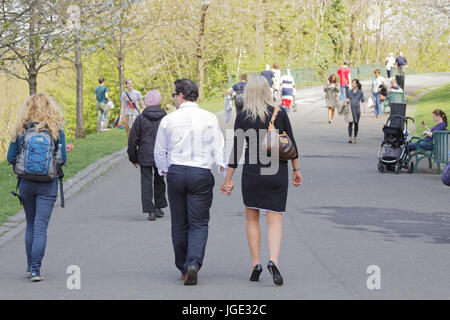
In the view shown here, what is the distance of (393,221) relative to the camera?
10.9 m

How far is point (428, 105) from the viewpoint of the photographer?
34125mm

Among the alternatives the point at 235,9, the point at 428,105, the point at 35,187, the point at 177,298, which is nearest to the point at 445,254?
the point at 177,298

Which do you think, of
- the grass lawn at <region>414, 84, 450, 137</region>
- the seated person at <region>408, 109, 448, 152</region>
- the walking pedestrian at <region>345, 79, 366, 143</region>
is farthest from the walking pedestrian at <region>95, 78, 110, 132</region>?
the seated person at <region>408, 109, 448, 152</region>

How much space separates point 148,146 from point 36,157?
3.83 m

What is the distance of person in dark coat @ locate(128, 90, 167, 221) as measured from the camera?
1102cm

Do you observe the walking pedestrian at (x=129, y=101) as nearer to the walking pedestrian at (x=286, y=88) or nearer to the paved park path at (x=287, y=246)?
the paved park path at (x=287, y=246)

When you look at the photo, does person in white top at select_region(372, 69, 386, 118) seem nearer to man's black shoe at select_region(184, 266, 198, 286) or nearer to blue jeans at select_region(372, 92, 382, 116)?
blue jeans at select_region(372, 92, 382, 116)

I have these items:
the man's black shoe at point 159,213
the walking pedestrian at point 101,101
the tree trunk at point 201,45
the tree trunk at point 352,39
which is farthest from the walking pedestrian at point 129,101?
the tree trunk at point 352,39

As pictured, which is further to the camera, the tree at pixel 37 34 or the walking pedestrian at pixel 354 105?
the walking pedestrian at pixel 354 105

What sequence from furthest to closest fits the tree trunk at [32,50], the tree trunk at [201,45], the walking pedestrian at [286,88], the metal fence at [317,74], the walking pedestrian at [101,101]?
the metal fence at [317,74] → the tree trunk at [201,45] → the walking pedestrian at [286,88] → the walking pedestrian at [101,101] → the tree trunk at [32,50]

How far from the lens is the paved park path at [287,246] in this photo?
6.98m

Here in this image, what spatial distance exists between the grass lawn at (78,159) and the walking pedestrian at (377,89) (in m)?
9.75

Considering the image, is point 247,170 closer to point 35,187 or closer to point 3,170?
point 35,187
